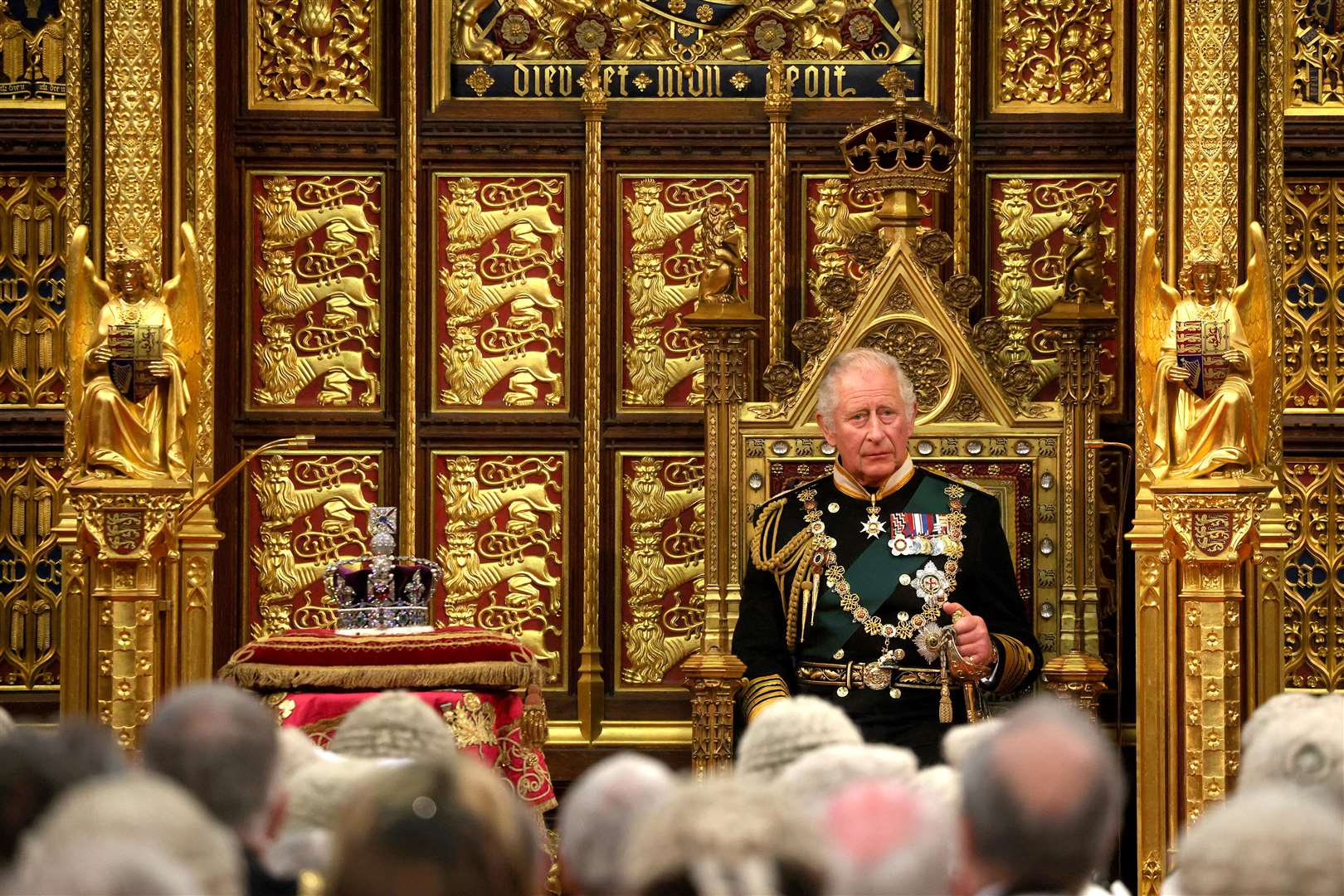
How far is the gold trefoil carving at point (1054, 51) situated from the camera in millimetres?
7320

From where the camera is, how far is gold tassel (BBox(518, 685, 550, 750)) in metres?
6.28

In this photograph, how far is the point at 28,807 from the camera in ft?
9.23

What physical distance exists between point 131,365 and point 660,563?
2.04 meters

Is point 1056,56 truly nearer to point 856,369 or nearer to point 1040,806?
point 856,369

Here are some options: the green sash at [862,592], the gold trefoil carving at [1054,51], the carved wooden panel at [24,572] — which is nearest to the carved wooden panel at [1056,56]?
the gold trefoil carving at [1054,51]

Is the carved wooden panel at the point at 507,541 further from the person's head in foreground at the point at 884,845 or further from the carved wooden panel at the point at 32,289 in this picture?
the person's head in foreground at the point at 884,845

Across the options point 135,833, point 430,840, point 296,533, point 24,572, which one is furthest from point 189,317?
point 430,840

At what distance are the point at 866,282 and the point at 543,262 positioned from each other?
130cm

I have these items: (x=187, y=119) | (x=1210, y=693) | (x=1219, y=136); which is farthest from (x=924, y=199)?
(x=187, y=119)

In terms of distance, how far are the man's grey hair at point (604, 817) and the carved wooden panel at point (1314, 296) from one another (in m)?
4.95

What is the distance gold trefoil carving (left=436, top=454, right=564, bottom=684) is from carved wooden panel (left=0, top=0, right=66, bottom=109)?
6.55 ft

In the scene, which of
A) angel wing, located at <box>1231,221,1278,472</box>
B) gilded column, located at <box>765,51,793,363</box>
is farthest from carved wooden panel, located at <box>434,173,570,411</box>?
angel wing, located at <box>1231,221,1278,472</box>

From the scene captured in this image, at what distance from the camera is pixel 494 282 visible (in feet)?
24.3

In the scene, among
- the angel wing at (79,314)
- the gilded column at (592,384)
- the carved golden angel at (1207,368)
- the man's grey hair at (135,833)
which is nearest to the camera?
the man's grey hair at (135,833)
